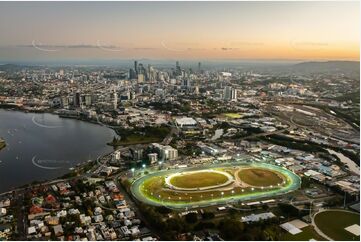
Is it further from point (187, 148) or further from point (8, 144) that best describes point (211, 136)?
point (8, 144)

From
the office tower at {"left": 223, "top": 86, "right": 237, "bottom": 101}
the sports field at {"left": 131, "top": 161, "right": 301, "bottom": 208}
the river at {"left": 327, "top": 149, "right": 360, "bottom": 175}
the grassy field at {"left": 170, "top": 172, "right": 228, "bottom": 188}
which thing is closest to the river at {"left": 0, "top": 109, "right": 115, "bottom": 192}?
the sports field at {"left": 131, "top": 161, "right": 301, "bottom": 208}

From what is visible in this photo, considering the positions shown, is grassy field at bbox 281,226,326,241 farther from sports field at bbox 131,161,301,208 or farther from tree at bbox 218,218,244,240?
sports field at bbox 131,161,301,208

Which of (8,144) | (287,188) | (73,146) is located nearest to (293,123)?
(287,188)

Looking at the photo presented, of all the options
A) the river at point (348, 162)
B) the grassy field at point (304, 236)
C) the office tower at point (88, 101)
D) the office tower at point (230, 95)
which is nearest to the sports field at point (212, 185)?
the grassy field at point (304, 236)

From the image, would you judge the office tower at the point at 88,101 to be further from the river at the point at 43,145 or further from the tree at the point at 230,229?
the tree at the point at 230,229

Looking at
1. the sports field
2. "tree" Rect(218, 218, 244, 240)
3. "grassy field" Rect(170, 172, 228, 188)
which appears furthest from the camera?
"grassy field" Rect(170, 172, 228, 188)
